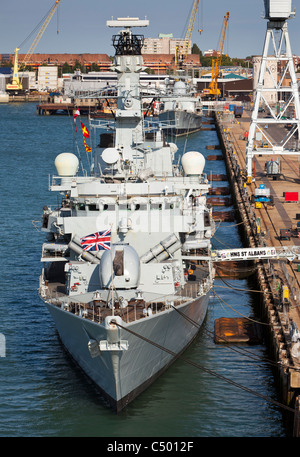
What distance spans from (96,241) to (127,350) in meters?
5.93

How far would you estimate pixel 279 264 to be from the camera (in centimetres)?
3991

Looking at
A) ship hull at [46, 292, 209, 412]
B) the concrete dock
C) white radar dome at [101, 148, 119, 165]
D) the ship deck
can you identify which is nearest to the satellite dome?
white radar dome at [101, 148, 119, 165]

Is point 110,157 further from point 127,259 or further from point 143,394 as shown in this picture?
point 143,394

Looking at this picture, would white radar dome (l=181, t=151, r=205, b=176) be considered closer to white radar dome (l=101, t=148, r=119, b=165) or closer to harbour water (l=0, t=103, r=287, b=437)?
white radar dome (l=101, t=148, r=119, b=165)

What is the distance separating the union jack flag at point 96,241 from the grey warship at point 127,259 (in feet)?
0.14

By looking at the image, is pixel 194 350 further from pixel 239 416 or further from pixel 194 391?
pixel 239 416

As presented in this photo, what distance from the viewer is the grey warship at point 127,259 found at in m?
A: 26.5

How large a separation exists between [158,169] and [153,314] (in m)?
15.0

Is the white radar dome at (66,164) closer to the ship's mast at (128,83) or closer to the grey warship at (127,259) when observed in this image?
the grey warship at (127,259)

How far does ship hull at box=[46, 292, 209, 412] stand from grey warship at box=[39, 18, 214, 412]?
0.05 metres

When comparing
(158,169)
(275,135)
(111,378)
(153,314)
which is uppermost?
(275,135)

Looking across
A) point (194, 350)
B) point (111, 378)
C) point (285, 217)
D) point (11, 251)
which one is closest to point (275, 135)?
point (285, 217)

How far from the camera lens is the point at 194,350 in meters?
32.6

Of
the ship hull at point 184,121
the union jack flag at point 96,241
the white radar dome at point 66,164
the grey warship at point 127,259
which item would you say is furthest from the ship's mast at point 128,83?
the ship hull at point 184,121
